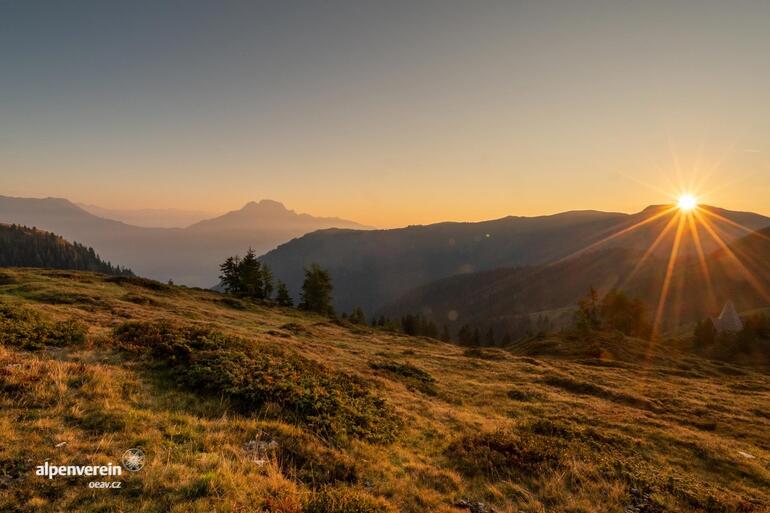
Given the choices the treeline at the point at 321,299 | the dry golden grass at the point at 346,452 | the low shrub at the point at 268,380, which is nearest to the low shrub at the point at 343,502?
the dry golden grass at the point at 346,452

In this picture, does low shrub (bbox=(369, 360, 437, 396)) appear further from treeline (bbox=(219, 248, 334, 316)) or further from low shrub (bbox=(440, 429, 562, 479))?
treeline (bbox=(219, 248, 334, 316))

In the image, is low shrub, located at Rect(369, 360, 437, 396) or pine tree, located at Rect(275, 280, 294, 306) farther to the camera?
pine tree, located at Rect(275, 280, 294, 306)

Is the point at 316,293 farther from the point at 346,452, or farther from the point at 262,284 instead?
the point at 346,452

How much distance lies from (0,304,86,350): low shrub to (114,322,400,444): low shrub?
1711 millimetres

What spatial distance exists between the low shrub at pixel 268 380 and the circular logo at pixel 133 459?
4036 mm

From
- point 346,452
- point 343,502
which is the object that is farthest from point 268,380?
point 343,502

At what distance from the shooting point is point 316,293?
8312 cm

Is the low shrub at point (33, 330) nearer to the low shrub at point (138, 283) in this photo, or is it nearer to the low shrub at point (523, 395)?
the low shrub at point (523, 395)

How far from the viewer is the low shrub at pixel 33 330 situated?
44.3 feet

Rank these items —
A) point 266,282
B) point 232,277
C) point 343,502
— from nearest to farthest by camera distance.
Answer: point 343,502, point 232,277, point 266,282

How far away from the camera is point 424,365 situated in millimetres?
32125

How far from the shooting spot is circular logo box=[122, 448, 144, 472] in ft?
24.4

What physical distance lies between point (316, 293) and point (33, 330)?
68806mm

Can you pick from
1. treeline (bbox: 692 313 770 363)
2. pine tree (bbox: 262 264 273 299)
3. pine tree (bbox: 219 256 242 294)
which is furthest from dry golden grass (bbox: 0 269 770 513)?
treeline (bbox: 692 313 770 363)
